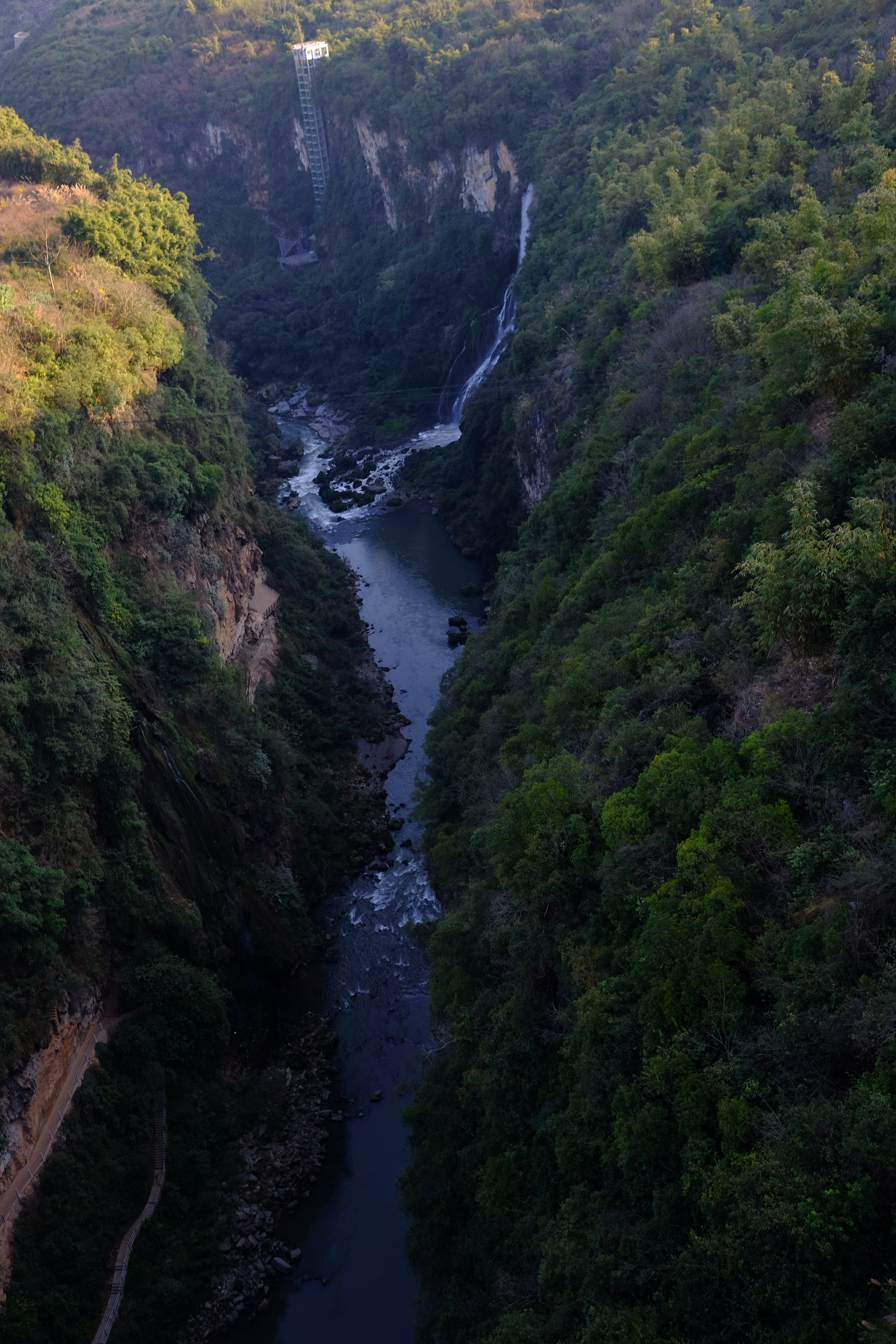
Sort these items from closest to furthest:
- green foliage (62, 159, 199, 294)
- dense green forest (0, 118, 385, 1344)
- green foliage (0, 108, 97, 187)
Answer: dense green forest (0, 118, 385, 1344)
green foliage (62, 159, 199, 294)
green foliage (0, 108, 97, 187)

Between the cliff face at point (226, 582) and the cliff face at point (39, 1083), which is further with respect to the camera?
the cliff face at point (226, 582)

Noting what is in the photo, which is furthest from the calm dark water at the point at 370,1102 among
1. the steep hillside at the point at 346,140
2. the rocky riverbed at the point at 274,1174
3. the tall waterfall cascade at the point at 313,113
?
the tall waterfall cascade at the point at 313,113

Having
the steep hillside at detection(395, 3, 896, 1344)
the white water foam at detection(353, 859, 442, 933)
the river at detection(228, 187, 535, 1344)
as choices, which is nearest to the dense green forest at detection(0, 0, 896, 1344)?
the steep hillside at detection(395, 3, 896, 1344)

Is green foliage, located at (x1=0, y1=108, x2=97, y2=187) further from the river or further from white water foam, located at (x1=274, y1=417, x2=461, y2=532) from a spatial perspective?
the river

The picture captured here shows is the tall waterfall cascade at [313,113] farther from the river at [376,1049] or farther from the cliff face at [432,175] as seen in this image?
the river at [376,1049]

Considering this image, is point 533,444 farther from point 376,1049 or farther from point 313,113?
point 313,113
